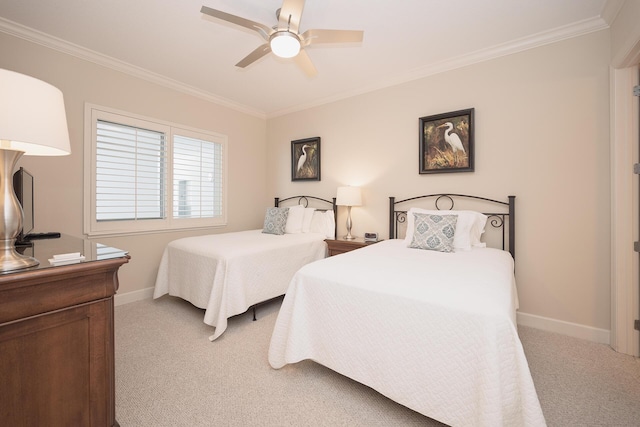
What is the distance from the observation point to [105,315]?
1188 millimetres

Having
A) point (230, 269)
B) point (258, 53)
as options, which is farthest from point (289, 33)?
point (230, 269)

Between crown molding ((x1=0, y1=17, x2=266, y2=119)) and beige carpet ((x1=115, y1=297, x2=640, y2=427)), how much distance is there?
→ 2819 millimetres

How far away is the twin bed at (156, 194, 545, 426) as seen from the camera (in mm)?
1153

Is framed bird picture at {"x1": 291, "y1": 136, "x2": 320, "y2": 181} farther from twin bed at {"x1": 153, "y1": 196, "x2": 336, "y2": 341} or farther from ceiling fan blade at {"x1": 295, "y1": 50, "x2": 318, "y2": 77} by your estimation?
ceiling fan blade at {"x1": 295, "y1": 50, "x2": 318, "y2": 77}

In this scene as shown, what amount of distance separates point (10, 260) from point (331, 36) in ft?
7.23

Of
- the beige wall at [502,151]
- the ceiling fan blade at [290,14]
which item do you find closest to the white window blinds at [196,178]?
the beige wall at [502,151]

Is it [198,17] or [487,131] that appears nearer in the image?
[198,17]

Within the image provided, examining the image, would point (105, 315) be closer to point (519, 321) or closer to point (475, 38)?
point (519, 321)

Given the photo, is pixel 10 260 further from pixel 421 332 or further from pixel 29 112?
pixel 421 332

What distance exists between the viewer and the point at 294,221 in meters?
3.82

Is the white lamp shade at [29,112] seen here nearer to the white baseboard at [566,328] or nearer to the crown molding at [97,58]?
the crown molding at [97,58]

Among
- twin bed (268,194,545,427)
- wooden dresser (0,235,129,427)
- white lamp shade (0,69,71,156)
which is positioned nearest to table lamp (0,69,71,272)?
white lamp shade (0,69,71,156)

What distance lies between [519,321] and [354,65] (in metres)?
3.21

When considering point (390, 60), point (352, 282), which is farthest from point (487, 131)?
point (352, 282)
